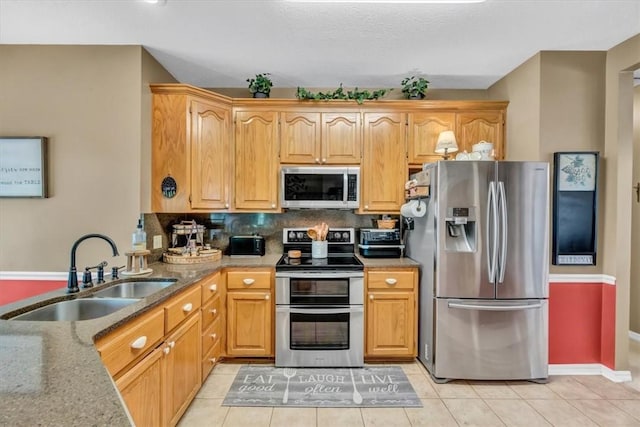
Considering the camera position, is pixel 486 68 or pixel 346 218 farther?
pixel 346 218

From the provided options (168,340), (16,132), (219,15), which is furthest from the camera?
(16,132)

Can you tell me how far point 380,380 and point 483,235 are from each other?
1416mm

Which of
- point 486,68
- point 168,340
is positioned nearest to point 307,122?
point 486,68

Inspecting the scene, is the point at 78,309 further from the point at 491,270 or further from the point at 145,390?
the point at 491,270

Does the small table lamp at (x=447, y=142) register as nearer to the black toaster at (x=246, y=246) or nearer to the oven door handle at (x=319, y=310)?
the oven door handle at (x=319, y=310)

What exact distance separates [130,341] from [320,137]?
7.53ft

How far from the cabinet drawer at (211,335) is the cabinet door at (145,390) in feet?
2.21

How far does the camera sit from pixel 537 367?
8.16ft

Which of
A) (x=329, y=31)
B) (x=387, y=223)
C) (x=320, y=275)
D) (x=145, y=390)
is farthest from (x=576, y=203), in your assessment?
(x=145, y=390)

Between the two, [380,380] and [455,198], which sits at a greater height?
[455,198]

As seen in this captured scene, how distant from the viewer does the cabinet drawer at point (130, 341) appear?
1291mm

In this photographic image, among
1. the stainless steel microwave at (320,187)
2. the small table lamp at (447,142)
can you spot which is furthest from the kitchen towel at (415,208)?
the small table lamp at (447,142)

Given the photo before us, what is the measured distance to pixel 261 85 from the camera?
3.04 metres

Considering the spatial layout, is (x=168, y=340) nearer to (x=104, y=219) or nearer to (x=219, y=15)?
(x=104, y=219)
